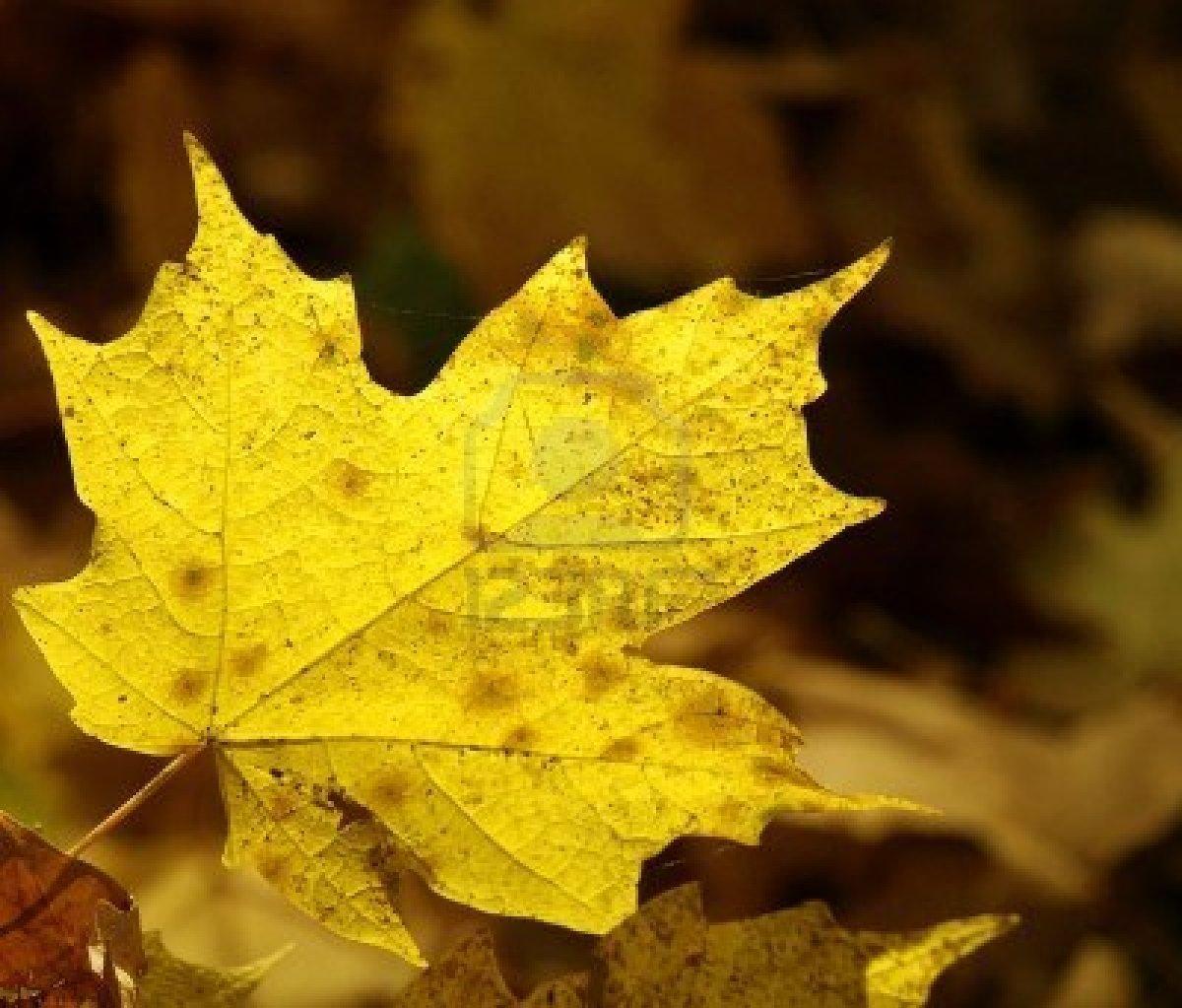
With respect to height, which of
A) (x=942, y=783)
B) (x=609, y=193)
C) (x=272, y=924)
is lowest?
(x=942, y=783)

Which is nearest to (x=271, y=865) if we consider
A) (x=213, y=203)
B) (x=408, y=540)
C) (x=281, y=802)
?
(x=281, y=802)

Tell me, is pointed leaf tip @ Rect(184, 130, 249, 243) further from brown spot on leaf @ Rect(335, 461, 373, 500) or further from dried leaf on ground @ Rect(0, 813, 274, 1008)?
dried leaf on ground @ Rect(0, 813, 274, 1008)

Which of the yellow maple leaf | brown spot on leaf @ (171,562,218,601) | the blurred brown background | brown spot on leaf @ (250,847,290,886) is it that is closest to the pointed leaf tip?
the yellow maple leaf

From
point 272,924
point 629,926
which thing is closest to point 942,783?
point 272,924

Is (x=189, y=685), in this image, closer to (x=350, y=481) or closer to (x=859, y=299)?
(x=350, y=481)

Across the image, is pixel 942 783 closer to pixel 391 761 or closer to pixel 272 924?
pixel 272 924

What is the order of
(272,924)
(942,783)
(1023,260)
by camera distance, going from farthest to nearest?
(1023,260), (942,783), (272,924)
